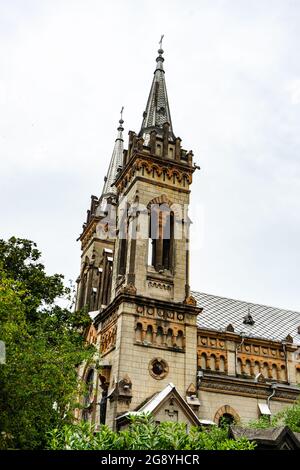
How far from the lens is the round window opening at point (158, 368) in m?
26.0

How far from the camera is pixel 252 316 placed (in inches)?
1369

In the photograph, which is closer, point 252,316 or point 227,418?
point 227,418

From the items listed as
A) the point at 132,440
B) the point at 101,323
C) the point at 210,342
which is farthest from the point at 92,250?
the point at 132,440

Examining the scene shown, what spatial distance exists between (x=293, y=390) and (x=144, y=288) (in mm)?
9395

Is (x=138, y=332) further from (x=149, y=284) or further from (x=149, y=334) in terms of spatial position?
(x=149, y=284)

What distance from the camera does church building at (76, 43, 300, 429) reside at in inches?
1013

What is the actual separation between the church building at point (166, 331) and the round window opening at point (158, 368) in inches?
1.8

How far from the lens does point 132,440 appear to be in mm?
8641

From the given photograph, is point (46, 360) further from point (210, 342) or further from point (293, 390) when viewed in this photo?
point (293, 390)

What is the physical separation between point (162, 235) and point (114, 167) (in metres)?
15.4

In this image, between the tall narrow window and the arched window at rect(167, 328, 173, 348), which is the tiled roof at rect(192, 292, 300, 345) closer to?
the arched window at rect(167, 328, 173, 348)

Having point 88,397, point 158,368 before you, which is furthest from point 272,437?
point 88,397

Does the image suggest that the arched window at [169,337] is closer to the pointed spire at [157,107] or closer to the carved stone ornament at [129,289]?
the carved stone ornament at [129,289]
